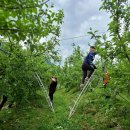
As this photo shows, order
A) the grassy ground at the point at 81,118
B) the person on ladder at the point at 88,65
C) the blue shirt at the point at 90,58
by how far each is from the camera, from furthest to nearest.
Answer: the person on ladder at the point at 88,65
the blue shirt at the point at 90,58
the grassy ground at the point at 81,118

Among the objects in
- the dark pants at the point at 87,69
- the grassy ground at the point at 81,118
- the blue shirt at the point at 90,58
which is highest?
the blue shirt at the point at 90,58

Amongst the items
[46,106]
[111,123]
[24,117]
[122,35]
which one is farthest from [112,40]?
[46,106]

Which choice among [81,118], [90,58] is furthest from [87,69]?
[81,118]

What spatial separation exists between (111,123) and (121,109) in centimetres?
217

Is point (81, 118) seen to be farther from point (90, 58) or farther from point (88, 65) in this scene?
point (90, 58)

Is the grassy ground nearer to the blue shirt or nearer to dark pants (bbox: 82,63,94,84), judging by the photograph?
dark pants (bbox: 82,63,94,84)

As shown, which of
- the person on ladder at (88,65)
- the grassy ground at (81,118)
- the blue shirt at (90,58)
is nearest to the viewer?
the grassy ground at (81,118)

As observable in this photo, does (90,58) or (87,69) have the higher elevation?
(90,58)

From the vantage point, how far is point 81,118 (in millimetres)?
14969

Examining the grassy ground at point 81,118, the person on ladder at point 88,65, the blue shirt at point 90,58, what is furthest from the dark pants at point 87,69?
the grassy ground at point 81,118

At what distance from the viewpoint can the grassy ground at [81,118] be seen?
11425mm

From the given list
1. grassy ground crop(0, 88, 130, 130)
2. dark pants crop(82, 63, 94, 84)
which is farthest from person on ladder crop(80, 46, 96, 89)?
grassy ground crop(0, 88, 130, 130)

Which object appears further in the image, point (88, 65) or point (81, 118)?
point (88, 65)

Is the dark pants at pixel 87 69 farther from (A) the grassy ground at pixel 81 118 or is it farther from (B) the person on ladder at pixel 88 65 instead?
(A) the grassy ground at pixel 81 118
